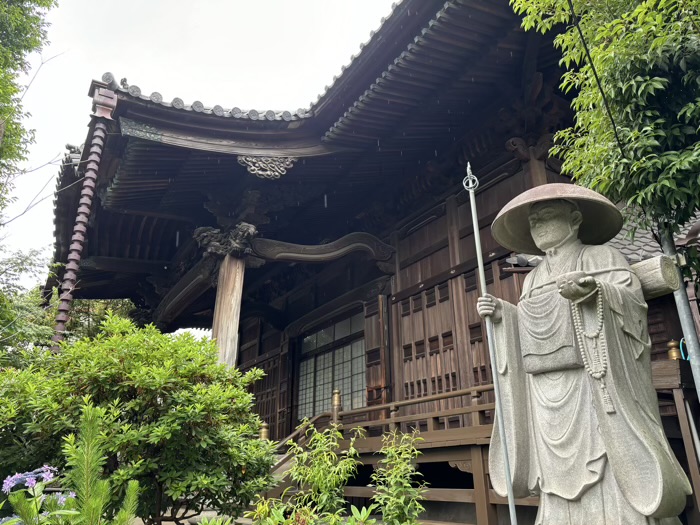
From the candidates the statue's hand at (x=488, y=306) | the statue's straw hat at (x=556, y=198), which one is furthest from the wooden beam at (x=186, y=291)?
the statue's hand at (x=488, y=306)

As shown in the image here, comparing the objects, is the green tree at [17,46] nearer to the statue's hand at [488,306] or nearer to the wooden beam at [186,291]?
the wooden beam at [186,291]

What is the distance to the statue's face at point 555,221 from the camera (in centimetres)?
313

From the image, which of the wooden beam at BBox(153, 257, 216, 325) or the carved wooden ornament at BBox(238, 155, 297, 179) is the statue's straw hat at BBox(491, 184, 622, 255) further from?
the wooden beam at BBox(153, 257, 216, 325)

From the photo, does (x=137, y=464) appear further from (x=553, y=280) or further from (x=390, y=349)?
(x=390, y=349)

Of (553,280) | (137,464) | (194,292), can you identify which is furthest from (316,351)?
(553,280)

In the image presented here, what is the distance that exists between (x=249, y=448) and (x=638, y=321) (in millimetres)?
3160

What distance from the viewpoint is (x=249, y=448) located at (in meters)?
4.38

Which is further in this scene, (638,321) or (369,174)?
(369,174)

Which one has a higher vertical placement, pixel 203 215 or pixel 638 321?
pixel 203 215

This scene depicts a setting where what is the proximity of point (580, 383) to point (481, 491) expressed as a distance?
2.48 m

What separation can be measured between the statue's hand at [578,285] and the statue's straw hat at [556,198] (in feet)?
1.83

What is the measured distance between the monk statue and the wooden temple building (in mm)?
1821

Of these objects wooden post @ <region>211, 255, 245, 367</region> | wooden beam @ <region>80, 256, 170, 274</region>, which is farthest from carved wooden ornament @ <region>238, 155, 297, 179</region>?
wooden beam @ <region>80, 256, 170, 274</region>

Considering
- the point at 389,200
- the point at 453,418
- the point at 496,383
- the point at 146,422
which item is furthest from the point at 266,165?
the point at 496,383
